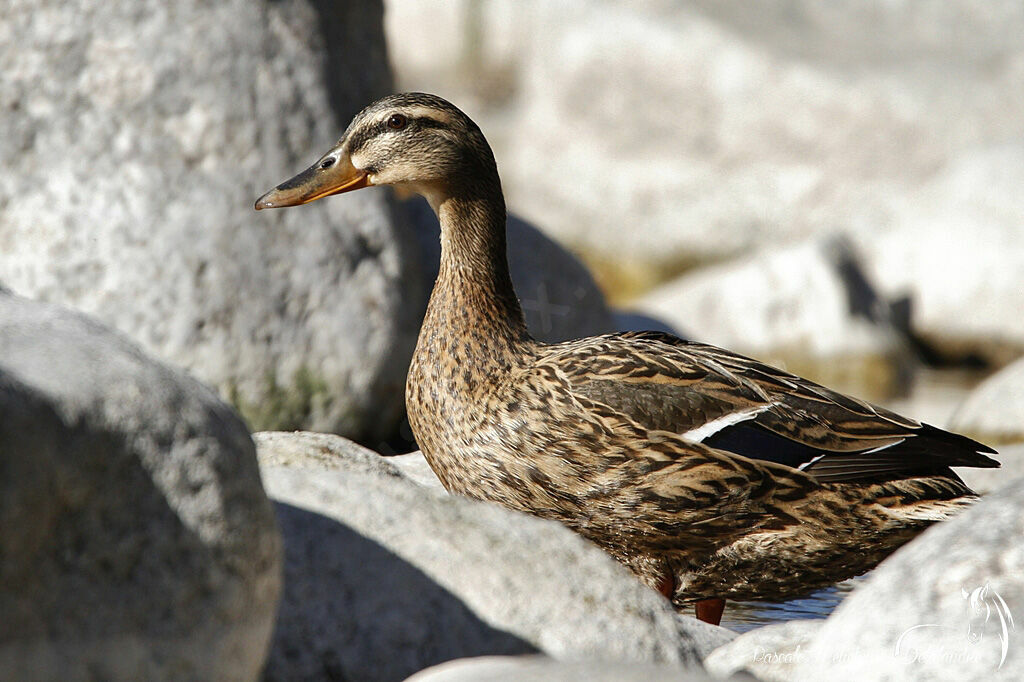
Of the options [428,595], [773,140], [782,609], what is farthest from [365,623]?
[773,140]

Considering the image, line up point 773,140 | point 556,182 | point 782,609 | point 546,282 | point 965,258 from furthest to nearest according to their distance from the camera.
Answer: point 556,182 → point 773,140 → point 965,258 → point 546,282 → point 782,609

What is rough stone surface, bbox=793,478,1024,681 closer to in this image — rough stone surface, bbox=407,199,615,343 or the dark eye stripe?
the dark eye stripe

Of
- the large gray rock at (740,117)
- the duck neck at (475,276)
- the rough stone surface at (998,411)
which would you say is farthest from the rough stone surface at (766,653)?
the large gray rock at (740,117)

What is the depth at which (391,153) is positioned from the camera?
5109mm

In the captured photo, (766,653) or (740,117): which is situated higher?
(740,117)

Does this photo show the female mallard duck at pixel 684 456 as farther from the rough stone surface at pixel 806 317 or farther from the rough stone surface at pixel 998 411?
the rough stone surface at pixel 806 317

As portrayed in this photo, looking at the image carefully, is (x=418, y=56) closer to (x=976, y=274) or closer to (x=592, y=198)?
(x=592, y=198)

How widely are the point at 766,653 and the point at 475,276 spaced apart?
2.10 m

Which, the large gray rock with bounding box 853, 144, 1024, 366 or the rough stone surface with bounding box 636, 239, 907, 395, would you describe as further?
the large gray rock with bounding box 853, 144, 1024, 366

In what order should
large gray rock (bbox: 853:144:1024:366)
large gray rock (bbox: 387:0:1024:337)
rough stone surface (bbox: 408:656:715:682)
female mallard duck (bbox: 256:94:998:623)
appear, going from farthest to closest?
large gray rock (bbox: 387:0:1024:337) < large gray rock (bbox: 853:144:1024:366) < female mallard duck (bbox: 256:94:998:623) < rough stone surface (bbox: 408:656:715:682)

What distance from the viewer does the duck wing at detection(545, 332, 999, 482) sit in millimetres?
4570

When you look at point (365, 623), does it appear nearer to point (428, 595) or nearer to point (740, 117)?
point (428, 595)

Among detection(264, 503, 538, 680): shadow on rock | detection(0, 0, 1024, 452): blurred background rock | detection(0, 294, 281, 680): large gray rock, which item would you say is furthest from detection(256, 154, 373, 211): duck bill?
detection(0, 294, 281, 680): large gray rock

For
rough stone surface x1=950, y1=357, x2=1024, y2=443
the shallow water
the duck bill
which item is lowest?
the shallow water
